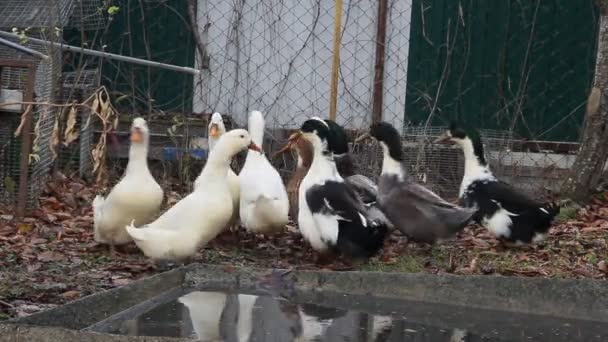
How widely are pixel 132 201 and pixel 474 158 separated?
6.78ft

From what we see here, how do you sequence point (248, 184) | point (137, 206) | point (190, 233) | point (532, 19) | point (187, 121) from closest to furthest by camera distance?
1. point (190, 233)
2. point (137, 206)
3. point (248, 184)
4. point (187, 121)
5. point (532, 19)

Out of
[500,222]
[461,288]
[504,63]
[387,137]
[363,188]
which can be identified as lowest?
[461,288]

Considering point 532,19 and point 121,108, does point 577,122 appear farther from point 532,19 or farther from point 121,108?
point 121,108

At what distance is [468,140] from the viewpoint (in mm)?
6223

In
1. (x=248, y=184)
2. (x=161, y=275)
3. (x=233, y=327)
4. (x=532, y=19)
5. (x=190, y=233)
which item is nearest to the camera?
(x=233, y=327)

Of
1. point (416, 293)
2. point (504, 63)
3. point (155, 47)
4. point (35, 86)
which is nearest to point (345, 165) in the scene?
point (416, 293)

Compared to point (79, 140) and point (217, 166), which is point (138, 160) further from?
point (79, 140)

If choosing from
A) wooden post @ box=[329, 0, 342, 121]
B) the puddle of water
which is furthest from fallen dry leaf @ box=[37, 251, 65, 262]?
wooden post @ box=[329, 0, 342, 121]

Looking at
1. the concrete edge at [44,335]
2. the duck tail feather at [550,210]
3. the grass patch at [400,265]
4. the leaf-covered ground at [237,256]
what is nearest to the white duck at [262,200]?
the leaf-covered ground at [237,256]

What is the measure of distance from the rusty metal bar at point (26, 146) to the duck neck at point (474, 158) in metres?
2.56

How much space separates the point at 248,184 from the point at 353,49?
12.3ft

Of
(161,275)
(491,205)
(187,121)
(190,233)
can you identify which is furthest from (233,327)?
(187,121)

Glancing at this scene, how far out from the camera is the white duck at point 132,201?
534 centimetres

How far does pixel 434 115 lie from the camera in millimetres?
9328
